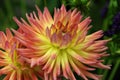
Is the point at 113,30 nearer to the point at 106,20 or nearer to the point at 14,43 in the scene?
the point at 106,20

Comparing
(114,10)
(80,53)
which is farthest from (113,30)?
(80,53)

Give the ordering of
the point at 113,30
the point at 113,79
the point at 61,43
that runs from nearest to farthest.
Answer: the point at 61,43
the point at 113,30
the point at 113,79

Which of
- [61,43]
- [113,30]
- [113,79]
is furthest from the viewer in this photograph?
[113,79]
